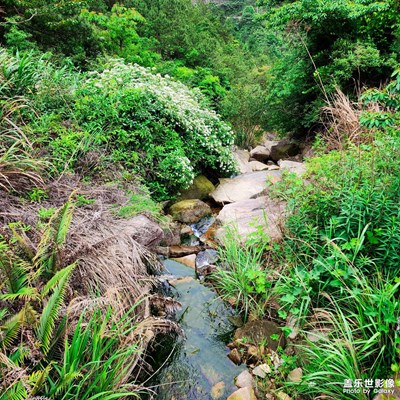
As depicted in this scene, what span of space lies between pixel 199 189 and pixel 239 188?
0.97 metres

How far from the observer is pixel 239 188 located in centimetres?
664

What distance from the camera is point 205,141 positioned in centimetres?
623

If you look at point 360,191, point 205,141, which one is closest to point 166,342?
point 360,191

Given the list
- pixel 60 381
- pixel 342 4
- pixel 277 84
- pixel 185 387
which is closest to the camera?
pixel 60 381

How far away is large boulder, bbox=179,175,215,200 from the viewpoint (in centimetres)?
604

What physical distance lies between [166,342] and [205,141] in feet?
14.2

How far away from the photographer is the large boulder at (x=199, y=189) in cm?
604

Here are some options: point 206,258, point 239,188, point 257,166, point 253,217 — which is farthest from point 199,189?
point 257,166

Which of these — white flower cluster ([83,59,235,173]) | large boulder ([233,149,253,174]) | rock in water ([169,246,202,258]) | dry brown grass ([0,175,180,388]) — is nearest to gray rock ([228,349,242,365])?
dry brown grass ([0,175,180,388])

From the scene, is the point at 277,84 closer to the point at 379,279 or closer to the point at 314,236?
the point at 314,236

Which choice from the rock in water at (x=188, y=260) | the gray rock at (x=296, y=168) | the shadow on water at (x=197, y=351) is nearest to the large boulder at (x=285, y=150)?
the gray rock at (x=296, y=168)

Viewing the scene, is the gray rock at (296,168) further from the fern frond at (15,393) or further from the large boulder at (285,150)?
the fern frond at (15,393)

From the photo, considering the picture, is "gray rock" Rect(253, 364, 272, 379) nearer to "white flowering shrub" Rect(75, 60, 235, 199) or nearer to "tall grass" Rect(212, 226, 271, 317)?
"tall grass" Rect(212, 226, 271, 317)

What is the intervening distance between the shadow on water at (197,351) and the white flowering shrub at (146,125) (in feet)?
6.85
